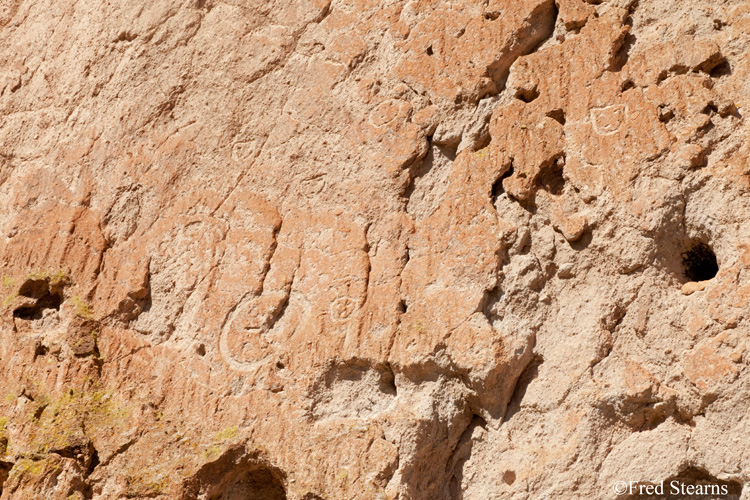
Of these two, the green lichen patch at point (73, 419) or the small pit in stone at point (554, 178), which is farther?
the green lichen patch at point (73, 419)

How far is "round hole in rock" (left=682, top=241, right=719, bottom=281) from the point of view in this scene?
2830 mm

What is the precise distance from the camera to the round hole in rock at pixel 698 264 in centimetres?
283

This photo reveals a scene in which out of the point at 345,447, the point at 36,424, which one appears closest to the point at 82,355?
the point at 36,424

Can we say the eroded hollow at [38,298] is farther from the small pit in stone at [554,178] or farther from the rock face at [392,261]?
the small pit in stone at [554,178]

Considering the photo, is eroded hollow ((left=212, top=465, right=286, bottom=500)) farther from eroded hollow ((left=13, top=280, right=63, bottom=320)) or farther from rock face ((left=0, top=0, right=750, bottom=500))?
eroded hollow ((left=13, top=280, right=63, bottom=320))

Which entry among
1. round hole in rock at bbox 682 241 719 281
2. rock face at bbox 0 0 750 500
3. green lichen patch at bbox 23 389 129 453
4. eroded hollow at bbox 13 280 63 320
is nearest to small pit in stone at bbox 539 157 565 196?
rock face at bbox 0 0 750 500

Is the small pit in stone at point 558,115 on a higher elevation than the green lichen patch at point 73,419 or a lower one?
higher

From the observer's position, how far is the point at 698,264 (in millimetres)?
2855

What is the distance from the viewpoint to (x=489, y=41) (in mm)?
3342

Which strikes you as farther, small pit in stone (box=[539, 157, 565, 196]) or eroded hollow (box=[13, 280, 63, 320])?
eroded hollow (box=[13, 280, 63, 320])

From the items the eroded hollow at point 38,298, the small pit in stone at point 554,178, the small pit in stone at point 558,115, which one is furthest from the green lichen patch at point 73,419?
the small pit in stone at point 558,115

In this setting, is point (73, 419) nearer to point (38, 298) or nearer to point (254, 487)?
point (38, 298)

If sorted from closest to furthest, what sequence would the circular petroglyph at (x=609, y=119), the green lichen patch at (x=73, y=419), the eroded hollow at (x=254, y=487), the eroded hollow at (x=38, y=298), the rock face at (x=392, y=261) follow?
1. the rock face at (x=392, y=261)
2. the circular petroglyph at (x=609, y=119)
3. the eroded hollow at (x=254, y=487)
4. the green lichen patch at (x=73, y=419)
5. the eroded hollow at (x=38, y=298)

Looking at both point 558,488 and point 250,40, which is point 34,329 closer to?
point 250,40
